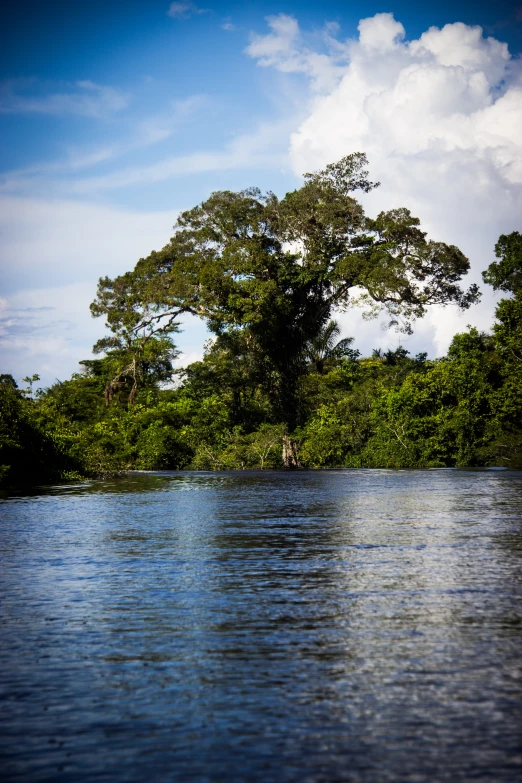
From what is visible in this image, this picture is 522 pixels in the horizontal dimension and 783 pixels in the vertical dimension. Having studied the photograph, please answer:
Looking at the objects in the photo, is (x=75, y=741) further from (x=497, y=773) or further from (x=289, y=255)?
(x=289, y=255)

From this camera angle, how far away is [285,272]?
49.6 metres

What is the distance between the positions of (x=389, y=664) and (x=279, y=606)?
2.31 m

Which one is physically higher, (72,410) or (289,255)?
(289,255)

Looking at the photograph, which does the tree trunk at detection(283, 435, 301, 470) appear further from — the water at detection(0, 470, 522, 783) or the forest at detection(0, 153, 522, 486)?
the water at detection(0, 470, 522, 783)

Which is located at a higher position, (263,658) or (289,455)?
(289,455)

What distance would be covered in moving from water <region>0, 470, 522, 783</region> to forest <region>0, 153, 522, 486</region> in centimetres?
3307

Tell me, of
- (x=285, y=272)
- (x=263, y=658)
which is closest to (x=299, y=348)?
(x=285, y=272)

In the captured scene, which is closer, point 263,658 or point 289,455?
point 263,658

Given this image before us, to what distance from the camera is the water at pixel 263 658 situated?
4651 millimetres

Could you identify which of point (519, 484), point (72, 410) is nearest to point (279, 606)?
point (519, 484)

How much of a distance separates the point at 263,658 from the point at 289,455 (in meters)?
43.5

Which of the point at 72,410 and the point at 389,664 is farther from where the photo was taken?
the point at 72,410

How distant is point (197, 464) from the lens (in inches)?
1941

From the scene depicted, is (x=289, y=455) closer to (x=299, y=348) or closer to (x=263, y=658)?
(x=299, y=348)
